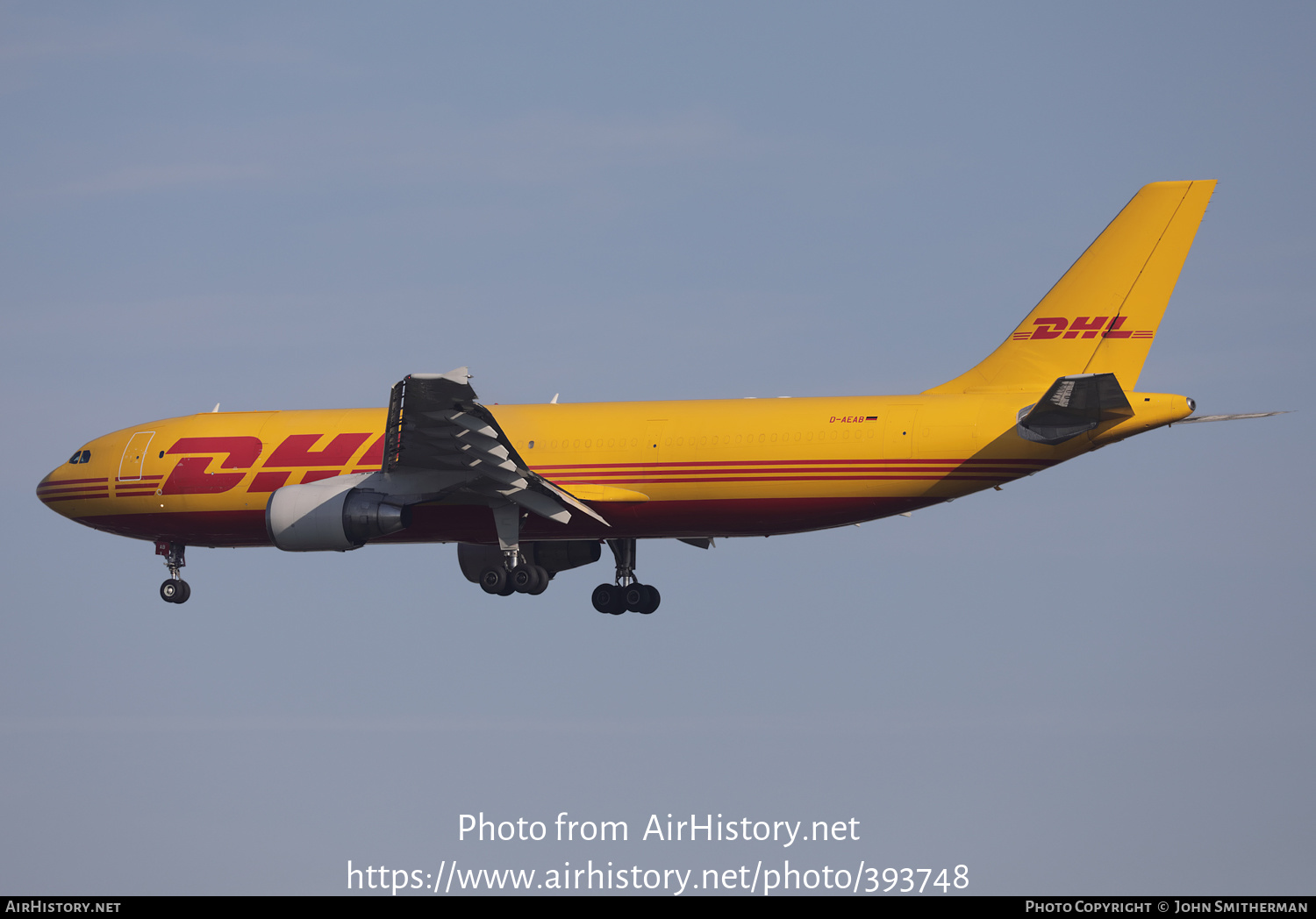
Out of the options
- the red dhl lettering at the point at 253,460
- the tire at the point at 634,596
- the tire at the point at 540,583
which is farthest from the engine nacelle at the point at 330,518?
the tire at the point at 634,596

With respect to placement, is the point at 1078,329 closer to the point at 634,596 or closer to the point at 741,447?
the point at 741,447

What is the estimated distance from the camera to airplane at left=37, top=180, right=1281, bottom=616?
119 feet

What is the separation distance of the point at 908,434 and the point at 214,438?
1793 cm

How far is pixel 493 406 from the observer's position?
139ft

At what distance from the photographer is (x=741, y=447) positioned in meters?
38.6

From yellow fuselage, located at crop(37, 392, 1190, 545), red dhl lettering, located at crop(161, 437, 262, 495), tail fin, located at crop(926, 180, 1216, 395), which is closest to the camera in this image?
yellow fuselage, located at crop(37, 392, 1190, 545)

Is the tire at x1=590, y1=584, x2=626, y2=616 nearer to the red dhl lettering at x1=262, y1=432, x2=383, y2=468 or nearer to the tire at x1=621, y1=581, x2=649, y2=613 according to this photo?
the tire at x1=621, y1=581, x2=649, y2=613

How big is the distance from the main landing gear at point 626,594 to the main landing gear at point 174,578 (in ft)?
35.9

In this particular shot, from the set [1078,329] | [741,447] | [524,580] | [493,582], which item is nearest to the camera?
Answer: [1078,329]

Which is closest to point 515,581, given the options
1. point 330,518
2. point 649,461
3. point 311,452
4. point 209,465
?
point 649,461

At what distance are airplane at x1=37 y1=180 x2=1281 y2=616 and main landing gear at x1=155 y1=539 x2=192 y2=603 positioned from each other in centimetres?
294

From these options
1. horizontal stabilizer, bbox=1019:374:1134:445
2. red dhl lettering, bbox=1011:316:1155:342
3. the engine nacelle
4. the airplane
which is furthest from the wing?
red dhl lettering, bbox=1011:316:1155:342

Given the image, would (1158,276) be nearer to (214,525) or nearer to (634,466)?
(634,466)

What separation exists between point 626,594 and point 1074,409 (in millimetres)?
13641
